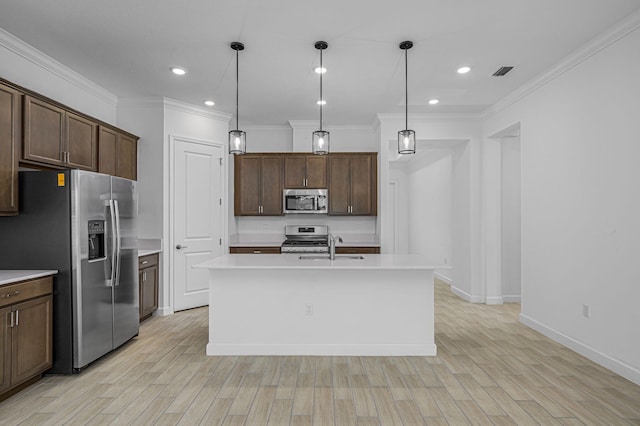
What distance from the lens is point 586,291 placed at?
11.5 feet

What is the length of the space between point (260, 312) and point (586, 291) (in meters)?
3.00

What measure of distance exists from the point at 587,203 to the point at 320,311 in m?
2.64

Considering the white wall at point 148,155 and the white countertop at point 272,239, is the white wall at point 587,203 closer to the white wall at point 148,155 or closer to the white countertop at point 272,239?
the white countertop at point 272,239

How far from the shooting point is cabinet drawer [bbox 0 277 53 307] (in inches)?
102

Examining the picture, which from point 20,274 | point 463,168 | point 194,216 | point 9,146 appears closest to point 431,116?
point 463,168

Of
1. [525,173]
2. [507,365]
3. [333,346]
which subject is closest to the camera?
[507,365]

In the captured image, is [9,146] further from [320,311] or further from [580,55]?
[580,55]

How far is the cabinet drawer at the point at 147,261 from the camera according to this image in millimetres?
4465

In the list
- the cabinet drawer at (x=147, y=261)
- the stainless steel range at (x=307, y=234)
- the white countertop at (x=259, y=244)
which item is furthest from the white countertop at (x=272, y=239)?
the cabinet drawer at (x=147, y=261)

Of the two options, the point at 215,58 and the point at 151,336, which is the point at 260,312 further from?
the point at 215,58

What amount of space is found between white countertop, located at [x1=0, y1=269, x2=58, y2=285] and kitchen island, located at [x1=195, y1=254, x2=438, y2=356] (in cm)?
129

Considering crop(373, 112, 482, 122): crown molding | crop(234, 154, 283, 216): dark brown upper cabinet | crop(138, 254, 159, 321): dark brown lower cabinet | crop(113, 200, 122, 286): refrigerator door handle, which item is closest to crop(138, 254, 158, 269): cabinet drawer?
→ crop(138, 254, 159, 321): dark brown lower cabinet

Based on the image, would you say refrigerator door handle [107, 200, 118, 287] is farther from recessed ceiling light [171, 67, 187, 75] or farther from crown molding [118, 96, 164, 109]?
crown molding [118, 96, 164, 109]

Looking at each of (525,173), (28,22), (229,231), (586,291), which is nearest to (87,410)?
(28,22)
